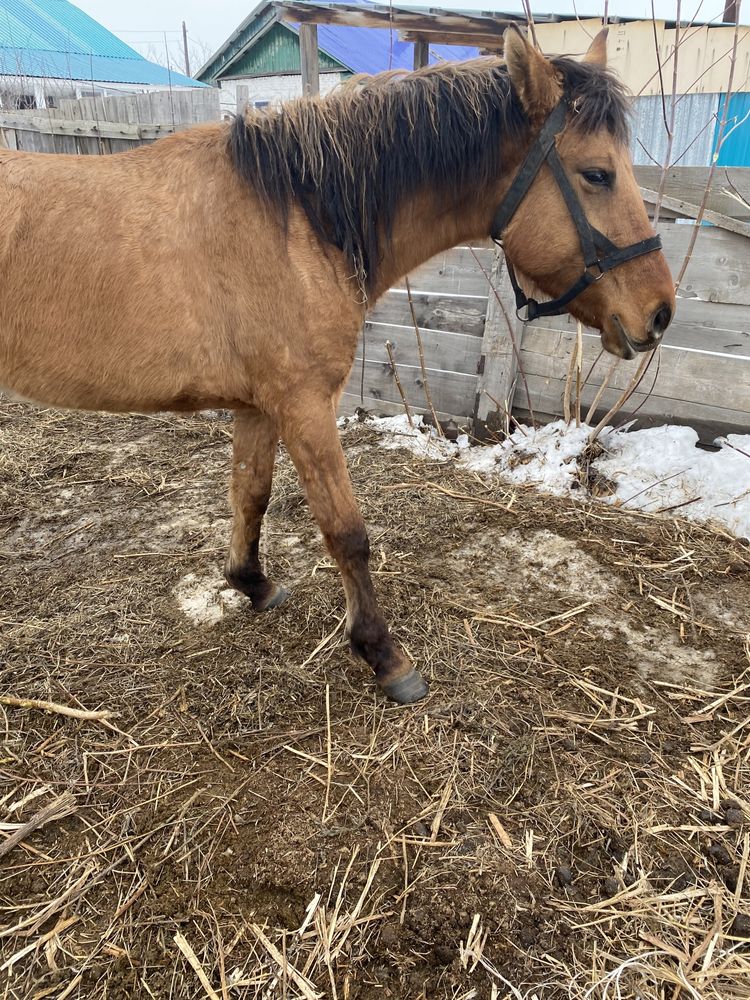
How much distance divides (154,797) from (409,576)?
5.19ft

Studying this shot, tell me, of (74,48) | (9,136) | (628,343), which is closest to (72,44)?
(74,48)

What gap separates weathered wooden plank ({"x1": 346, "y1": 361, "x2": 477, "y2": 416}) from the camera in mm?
4914

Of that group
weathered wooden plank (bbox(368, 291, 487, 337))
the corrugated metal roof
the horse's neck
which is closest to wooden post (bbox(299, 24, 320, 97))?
weathered wooden plank (bbox(368, 291, 487, 337))

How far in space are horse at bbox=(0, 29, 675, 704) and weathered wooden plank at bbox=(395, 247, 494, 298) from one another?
2.50m

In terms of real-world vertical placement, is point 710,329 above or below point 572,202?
below

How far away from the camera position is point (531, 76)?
1996 millimetres

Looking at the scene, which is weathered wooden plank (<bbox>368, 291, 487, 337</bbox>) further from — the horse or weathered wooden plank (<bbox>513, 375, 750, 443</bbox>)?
the horse

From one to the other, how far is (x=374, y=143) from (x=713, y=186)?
8.99 ft

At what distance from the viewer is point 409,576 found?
3.16m

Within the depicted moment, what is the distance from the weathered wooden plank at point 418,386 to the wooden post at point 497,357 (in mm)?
153

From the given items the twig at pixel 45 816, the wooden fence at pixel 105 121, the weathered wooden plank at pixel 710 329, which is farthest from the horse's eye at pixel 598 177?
the wooden fence at pixel 105 121

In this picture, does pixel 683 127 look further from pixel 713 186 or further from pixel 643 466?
pixel 643 466

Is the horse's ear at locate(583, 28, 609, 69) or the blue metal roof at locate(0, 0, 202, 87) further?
the blue metal roof at locate(0, 0, 202, 87)

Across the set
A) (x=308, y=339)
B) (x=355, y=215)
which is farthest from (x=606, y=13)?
(x=308, y=339)
